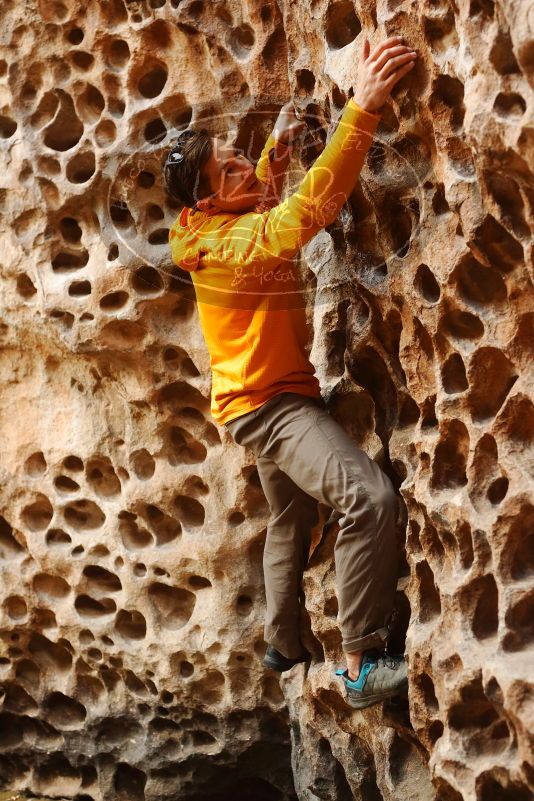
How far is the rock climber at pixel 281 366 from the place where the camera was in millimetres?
2703

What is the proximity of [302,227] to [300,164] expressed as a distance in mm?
579

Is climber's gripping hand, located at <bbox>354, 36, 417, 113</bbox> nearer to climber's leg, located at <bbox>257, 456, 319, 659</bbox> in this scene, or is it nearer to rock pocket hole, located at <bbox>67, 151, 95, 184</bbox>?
climber's leg, located at <bbox>257, 456, 319, 659</bbox>

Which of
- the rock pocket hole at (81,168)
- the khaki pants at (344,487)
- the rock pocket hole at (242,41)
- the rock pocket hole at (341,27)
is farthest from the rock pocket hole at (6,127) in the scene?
the khaki pants at (344,487)

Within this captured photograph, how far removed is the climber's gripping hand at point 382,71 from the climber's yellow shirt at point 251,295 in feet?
0.72

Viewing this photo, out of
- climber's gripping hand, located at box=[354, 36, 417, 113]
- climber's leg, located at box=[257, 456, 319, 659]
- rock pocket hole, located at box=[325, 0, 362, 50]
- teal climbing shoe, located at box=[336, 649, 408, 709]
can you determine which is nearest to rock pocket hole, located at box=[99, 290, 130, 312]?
climber's leg, located at box=[257, 456, 319, 659]

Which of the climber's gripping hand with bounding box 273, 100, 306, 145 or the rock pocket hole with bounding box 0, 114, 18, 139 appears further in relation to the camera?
the rock pocket hole with bounding box 0, 114, 18, 139

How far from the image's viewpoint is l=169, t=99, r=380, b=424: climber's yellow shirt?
2.70 metres

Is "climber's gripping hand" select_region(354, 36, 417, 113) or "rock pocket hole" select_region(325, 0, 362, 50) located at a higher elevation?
"rock pocket hole" select_region(325, 0, 362, 50)

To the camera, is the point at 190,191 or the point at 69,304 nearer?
the point at 190,191

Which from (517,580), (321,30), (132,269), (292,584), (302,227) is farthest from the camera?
(132,269)

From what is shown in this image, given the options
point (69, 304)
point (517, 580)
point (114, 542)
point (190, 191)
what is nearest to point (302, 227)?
point (190, 191)

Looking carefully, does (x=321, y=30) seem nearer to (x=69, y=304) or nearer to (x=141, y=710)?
(x=69, y=304)

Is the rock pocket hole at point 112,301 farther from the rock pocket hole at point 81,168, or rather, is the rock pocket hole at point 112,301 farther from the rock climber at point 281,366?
the rock climber at point 281,366

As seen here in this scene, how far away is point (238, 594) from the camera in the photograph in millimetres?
3441
